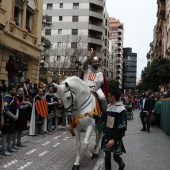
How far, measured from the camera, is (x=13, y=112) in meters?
8.59

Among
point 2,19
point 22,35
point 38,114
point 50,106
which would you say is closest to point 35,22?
point 22,35

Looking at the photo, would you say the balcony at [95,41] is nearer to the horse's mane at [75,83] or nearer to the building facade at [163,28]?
the building facade at [163,28]

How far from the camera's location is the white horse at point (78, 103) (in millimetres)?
6852

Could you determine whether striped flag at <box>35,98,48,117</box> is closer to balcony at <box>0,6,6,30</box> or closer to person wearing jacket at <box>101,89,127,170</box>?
person wearing jacket at <box>101,89,127,170</box>

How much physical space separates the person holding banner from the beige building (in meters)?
7.14

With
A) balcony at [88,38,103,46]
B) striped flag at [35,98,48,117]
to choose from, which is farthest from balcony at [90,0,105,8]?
striped flag at [35,98,48,117]

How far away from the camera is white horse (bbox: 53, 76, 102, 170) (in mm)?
6852

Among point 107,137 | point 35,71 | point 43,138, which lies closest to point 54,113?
point 43,138

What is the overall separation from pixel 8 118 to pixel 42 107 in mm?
3882

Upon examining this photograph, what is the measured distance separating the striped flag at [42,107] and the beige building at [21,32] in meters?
7.34

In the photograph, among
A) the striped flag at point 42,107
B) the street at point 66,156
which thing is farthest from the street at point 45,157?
the striped flag at point 42,107

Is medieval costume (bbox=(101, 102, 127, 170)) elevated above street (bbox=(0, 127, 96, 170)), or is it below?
above

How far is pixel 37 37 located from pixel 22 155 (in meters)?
17.7

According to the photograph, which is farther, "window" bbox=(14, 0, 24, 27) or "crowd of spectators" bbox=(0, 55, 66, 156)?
"window" bbox=(14, 0, 24, 27)
